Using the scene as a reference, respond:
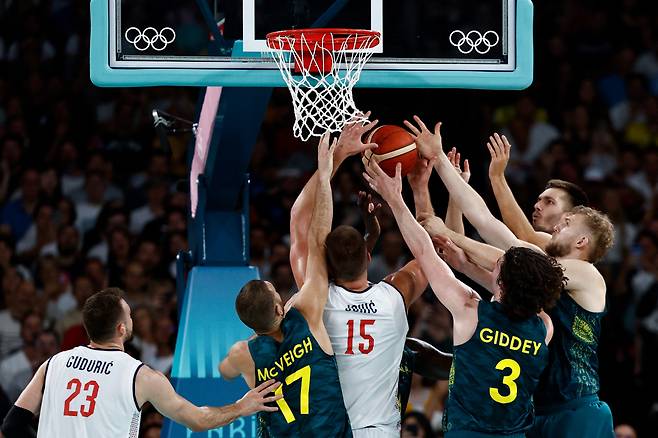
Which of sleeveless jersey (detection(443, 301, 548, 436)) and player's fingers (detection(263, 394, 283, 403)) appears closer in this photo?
sleeveless jersey (detection(443, 301, 548, 436))

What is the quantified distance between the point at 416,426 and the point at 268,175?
386cm

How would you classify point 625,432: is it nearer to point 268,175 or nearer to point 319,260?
point 319,260

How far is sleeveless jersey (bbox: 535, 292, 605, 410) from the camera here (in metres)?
6.45

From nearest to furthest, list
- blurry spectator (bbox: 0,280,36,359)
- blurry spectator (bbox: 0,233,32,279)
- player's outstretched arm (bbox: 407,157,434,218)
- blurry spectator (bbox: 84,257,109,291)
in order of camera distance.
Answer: player's outstretched arm (bbox: 407,157,434,218) < blurry spectator (bbox: 0,280,36,359) < blurry spectator (bbox: 84,257,109,291) < blurry spectator (bbox: 0,233,32,279)

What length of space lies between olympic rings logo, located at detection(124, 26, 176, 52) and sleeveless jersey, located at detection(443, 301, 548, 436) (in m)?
2.19

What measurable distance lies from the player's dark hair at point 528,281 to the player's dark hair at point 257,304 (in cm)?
120

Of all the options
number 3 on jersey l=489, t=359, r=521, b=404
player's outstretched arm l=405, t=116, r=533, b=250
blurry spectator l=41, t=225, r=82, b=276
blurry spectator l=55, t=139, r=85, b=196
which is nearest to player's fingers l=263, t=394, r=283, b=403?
number 3 on jersey l=489, t=359, r=521, b=404

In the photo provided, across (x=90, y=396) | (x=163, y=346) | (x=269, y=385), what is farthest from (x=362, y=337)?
(x=163, y=346)

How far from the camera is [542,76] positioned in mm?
13320

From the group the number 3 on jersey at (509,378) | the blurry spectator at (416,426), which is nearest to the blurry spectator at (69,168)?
the blurry spectator at (416,426)

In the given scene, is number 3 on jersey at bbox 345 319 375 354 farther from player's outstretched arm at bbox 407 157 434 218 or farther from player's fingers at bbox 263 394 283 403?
player's outstretched arm at bbox 407 157 434 218

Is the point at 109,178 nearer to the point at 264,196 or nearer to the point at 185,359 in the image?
the point at 264,196

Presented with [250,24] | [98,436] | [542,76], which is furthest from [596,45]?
[98,436]

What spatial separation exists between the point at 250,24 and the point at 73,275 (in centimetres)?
527
